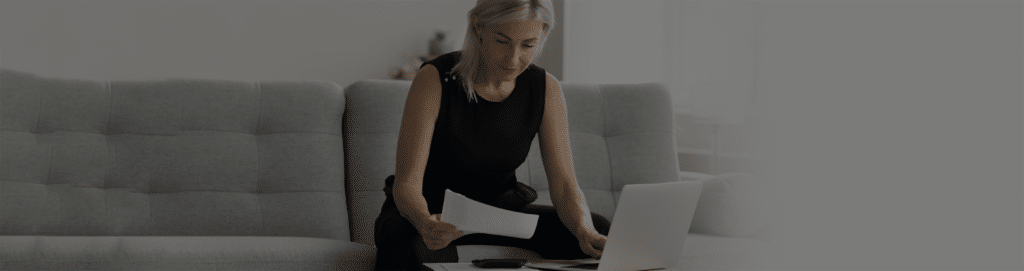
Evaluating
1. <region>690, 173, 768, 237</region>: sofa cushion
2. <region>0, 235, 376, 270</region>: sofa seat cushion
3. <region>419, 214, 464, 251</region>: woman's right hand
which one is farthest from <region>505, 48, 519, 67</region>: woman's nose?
<region>690, 173, 768, 237</region>: sofa cushion

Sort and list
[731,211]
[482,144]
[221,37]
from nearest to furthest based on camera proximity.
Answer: [482,144] → [731,211] → [221,37]

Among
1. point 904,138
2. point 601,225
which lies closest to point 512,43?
point 601,225

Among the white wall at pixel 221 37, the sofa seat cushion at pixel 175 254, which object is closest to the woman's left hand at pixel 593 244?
the sofa seat cushion at pixel 175 254

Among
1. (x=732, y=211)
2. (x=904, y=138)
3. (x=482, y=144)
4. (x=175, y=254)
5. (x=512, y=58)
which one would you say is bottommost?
(x=732, y=211)

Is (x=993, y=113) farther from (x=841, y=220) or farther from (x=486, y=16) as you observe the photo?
(x=486, y=16)

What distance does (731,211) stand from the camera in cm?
208

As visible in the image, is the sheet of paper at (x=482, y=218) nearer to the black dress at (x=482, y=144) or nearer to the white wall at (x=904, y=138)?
the black dress at (x=482, y=144)

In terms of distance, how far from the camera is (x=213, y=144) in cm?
196

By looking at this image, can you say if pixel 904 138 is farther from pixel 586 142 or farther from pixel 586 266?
pixel 586 266

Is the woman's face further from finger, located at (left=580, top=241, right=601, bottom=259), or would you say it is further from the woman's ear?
finger, located at (left=580, top=241, right=601, bottom=259)

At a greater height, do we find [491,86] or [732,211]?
[491,86]

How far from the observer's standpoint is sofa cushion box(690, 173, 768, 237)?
2.07 meters

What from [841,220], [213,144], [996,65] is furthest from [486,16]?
[841,220]

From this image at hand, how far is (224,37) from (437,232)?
3192 mm
